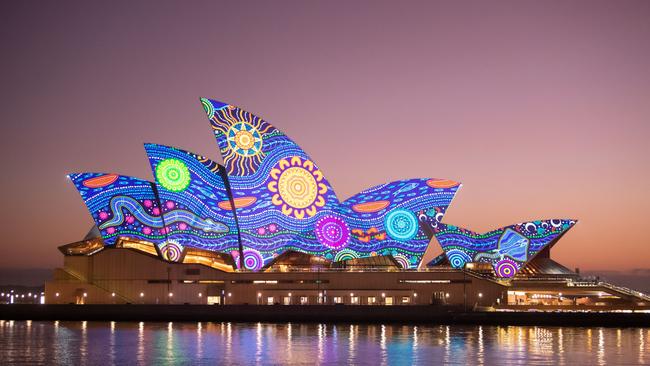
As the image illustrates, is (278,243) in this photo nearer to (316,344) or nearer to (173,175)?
(173,175)

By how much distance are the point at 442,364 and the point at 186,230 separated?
3264cm

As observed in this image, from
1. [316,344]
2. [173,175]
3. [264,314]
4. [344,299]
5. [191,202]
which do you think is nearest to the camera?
[316,344]

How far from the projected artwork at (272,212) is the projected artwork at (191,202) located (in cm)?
7

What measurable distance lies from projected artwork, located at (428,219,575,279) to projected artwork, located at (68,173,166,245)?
20827 mm

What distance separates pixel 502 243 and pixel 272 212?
17.4m

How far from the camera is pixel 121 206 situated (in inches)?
2512

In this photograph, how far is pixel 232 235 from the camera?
65.5 m

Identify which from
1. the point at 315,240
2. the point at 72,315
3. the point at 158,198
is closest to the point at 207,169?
the point at 158,198

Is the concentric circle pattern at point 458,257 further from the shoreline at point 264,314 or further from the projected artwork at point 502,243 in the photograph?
the shoreline at point 264,314

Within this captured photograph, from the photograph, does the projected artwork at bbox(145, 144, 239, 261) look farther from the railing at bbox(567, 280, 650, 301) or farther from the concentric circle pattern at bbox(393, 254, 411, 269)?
the railing at bbox(567, 280, 650, 301)

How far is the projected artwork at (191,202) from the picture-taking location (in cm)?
6306

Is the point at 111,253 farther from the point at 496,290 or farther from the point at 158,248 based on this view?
the point at 496,290

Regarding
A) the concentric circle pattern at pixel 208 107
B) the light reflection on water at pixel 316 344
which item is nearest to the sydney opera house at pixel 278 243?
the concentric circle pattern at pixel 208 107

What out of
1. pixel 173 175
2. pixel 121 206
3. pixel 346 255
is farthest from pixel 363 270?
pixel 121 206
